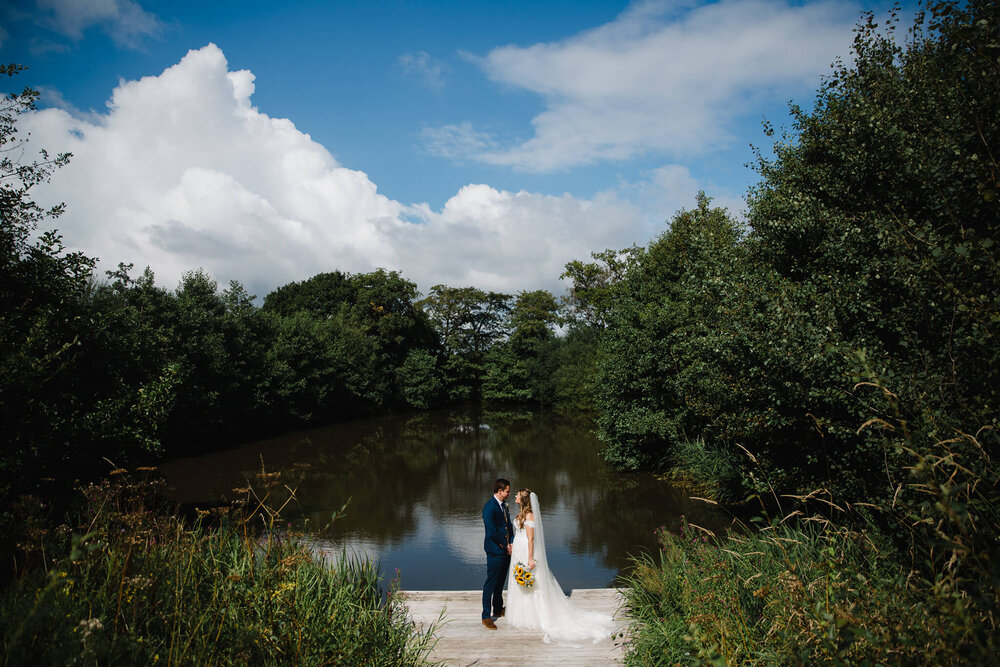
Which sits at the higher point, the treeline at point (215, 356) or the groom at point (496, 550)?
the treeline at point (215, 356)

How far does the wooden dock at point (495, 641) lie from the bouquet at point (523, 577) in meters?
0.47

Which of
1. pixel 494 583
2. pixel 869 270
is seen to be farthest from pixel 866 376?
pixel 494 583

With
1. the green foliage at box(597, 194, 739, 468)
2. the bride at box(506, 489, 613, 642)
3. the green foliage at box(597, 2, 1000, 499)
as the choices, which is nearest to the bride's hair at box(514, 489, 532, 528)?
the bride at box(506, 489, 613, 642)

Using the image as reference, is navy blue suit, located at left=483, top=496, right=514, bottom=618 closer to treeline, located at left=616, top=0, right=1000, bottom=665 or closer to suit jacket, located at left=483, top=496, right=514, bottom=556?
suit jacket, located at left=483, top=496, right=514, bottom=556

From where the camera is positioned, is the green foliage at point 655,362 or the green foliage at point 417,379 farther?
the green foliage at point 417,379

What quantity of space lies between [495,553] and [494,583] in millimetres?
315

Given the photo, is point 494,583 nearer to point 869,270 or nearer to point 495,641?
point 495,641

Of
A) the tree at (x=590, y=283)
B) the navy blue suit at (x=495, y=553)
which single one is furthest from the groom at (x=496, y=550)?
the tree at (x=590, y=283)

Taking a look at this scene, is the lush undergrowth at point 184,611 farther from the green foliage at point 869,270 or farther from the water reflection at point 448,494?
the green foliage at point 869,270

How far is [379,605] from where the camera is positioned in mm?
5516

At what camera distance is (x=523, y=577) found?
6387mm

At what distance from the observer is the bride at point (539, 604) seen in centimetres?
607

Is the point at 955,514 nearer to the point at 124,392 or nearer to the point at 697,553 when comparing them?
the point at 697,553

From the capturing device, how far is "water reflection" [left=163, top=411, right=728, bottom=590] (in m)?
11.6
